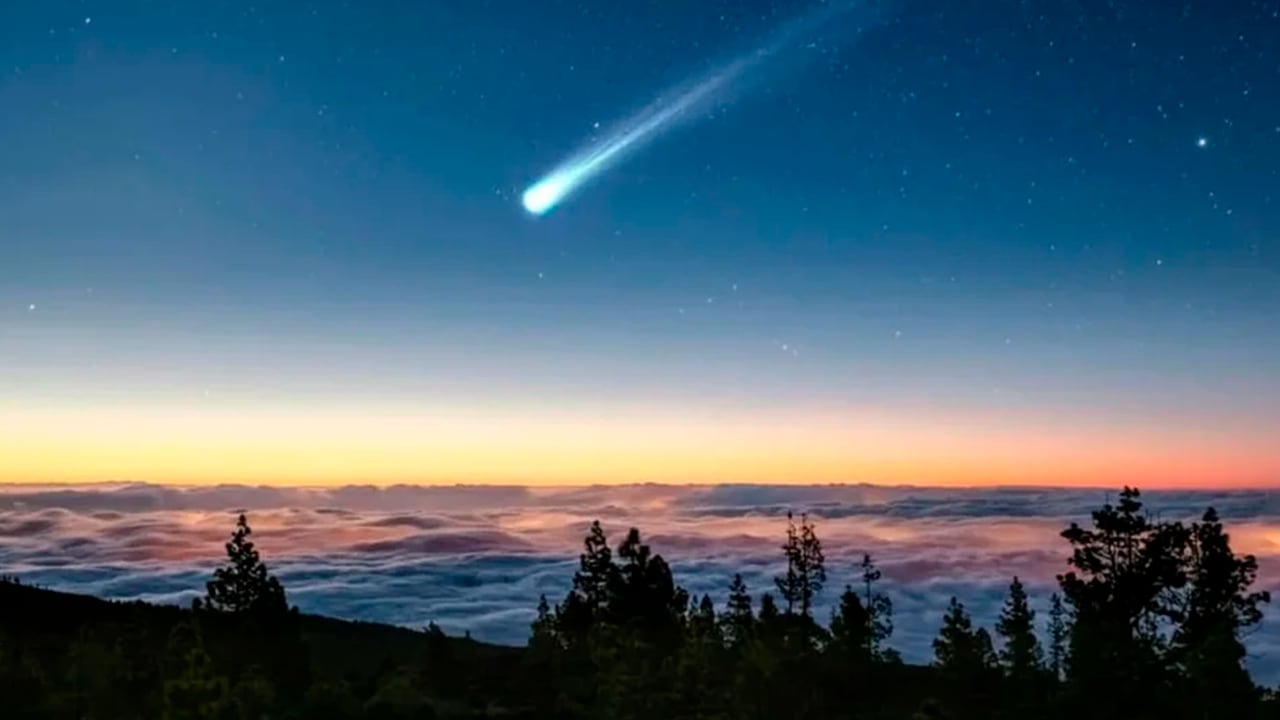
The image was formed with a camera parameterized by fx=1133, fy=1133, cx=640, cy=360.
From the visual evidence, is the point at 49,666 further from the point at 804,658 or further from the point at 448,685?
the point at 804,658

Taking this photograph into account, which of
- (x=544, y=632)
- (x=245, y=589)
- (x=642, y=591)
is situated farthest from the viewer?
(x=544, y=632)

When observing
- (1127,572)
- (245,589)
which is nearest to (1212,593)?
(1127,572)

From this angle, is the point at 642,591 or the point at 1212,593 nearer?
the point at 1212,593

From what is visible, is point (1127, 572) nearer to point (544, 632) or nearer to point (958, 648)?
point (958, 648)

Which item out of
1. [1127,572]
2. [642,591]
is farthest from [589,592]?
[1127,572]

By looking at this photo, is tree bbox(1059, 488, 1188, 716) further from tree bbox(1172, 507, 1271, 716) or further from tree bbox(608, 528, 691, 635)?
tree bbox(608, 528, 691, 635)

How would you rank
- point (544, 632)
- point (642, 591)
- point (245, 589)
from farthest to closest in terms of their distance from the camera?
point (544, 632)
point (642, 591)
point (245, 589)

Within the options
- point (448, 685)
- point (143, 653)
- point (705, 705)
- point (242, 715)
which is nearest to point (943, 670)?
point (705, 705)

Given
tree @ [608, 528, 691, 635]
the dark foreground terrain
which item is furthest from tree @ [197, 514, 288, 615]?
tree @ [608, 528, 691, 635]
